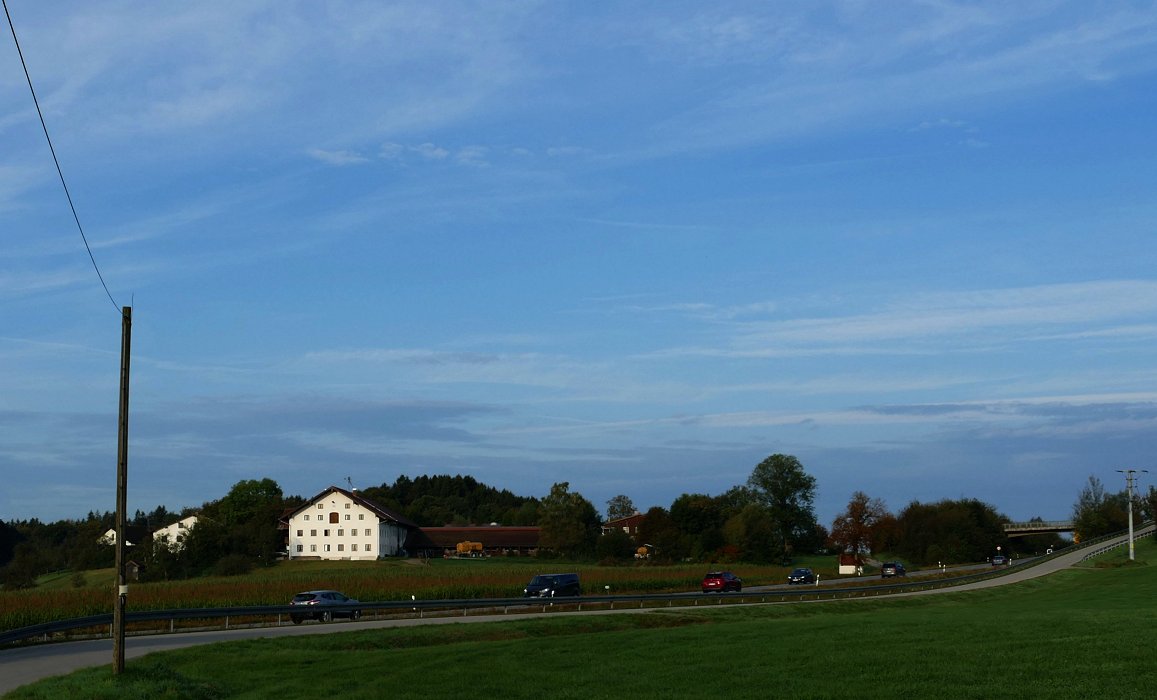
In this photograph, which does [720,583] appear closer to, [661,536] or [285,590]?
[285,590]

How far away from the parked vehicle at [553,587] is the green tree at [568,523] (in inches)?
3344

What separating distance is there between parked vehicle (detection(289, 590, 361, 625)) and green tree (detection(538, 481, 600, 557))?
325 feet

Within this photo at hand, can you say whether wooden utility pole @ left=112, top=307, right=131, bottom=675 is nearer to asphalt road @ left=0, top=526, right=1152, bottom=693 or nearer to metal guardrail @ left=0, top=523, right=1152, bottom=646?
asphalt road @ left=0, top=526, right=1152, bottom=693

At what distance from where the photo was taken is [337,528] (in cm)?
15250

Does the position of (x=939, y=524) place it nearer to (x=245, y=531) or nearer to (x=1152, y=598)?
(x=245, y=531)

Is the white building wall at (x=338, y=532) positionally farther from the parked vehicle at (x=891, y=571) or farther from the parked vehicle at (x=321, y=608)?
the parked vehicle at (x=321, y=608)

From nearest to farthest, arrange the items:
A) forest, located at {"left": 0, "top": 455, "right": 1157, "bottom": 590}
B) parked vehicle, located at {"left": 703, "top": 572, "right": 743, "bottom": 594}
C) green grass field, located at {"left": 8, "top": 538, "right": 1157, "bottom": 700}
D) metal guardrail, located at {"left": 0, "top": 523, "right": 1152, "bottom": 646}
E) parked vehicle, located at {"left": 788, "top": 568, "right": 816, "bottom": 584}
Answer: green grass field, located at {"left": 8, "top": 538, "right": 1157, "bottom": 700} < metal guardrail, located at {"left": 0, "top": 523, "right": 1152, "bottom": 646} < parked vehicle, located at {"left": 703, "top": 572, "right": 743, "bottom": 594} < parked vehicle, located at {"left": 788, "top": 568, "right": 816, "bottom": 584} < forest, located at {"left": 0, "top": 455, "right": 1157, "bottom": 590}

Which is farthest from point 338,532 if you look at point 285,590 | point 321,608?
point 321,608

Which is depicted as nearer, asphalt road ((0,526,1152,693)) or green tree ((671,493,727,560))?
asphalt road ((0,526,1152,693))

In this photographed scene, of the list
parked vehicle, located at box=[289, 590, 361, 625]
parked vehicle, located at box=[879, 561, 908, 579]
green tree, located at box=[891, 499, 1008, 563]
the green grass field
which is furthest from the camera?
green tree, located at box=[891, 499, 1008, 563]

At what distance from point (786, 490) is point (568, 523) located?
47.8 meters

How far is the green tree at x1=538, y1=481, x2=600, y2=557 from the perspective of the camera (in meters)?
154

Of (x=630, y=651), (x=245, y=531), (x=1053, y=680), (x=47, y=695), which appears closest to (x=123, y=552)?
(x=47, y=695)

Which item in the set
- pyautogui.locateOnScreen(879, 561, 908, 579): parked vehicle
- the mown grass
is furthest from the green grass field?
pyautogui.locateOnScreen(879, 561, 908, 579): parked vehicle
